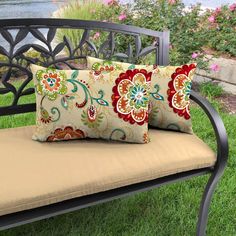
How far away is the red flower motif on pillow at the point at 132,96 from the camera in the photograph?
2.00 m

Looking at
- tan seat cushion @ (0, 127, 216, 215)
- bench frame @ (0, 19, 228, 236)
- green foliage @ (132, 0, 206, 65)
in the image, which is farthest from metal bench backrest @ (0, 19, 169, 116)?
green foliage @ (132, 0, 206, 65)

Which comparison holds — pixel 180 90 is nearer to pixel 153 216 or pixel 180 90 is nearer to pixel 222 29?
pixel 153 216

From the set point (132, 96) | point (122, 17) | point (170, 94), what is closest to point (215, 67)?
point (122, 17)

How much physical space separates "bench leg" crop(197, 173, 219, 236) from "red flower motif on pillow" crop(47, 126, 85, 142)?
2.00 ft

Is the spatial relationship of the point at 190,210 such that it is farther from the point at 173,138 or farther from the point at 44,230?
the point at 44,230

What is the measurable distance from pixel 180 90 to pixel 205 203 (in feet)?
1.76

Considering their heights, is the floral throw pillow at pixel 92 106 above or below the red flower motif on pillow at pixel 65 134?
above

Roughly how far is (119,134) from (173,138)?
0.26 m

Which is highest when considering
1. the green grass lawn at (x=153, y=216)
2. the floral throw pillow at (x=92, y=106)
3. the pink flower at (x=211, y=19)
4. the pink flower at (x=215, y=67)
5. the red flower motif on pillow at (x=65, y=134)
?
the pink flower at (x=211, y=19)

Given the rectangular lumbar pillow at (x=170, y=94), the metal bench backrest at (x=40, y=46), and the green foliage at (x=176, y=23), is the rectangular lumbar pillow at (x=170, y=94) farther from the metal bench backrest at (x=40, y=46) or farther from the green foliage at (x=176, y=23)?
the green foliage at (x=176, y=23)

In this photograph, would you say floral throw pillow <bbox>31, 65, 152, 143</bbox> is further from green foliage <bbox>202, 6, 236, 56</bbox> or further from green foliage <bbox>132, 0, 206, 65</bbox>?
green foliage <bbox>202, 6, 236, 56</bbox>

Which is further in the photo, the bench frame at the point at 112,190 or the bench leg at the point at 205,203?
the bench leg at the point at 205,203

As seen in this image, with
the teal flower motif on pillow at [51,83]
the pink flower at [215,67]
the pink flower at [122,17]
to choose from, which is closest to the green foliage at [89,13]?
the pink flower at [122,17]

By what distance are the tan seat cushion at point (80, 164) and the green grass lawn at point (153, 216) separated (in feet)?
1.47
